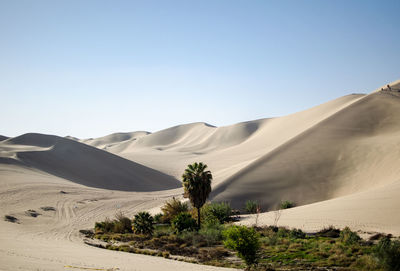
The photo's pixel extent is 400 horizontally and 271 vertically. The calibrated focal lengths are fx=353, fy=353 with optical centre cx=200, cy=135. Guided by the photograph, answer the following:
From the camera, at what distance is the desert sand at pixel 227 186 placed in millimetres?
16156

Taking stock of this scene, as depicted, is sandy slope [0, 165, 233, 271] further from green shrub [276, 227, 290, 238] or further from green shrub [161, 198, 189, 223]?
green shrub [276, 227, 290, 238]

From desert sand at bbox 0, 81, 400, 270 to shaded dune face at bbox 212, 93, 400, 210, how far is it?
11 centimetres

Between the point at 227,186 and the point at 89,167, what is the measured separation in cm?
3451

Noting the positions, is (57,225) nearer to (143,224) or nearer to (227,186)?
(143,224)

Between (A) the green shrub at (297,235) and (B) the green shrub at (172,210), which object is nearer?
(A) the green shrub at (297,235)

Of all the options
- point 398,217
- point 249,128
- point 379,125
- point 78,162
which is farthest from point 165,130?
point 398,217

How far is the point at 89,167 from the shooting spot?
6450 centimetres

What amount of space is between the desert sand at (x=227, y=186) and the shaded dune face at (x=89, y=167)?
21cm

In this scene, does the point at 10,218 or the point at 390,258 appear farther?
the point at 10,218

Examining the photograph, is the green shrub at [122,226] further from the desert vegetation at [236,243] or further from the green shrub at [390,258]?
the green shrub at [390,258]

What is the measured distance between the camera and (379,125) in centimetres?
5069

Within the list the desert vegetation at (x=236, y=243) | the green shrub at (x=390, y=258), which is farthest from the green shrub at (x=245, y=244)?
the green shrub at (x=390, y=258)

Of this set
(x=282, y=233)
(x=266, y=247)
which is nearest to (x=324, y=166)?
(x=282, y=233)

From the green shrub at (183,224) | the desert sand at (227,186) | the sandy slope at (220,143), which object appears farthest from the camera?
the sandy slope at (220,143)
